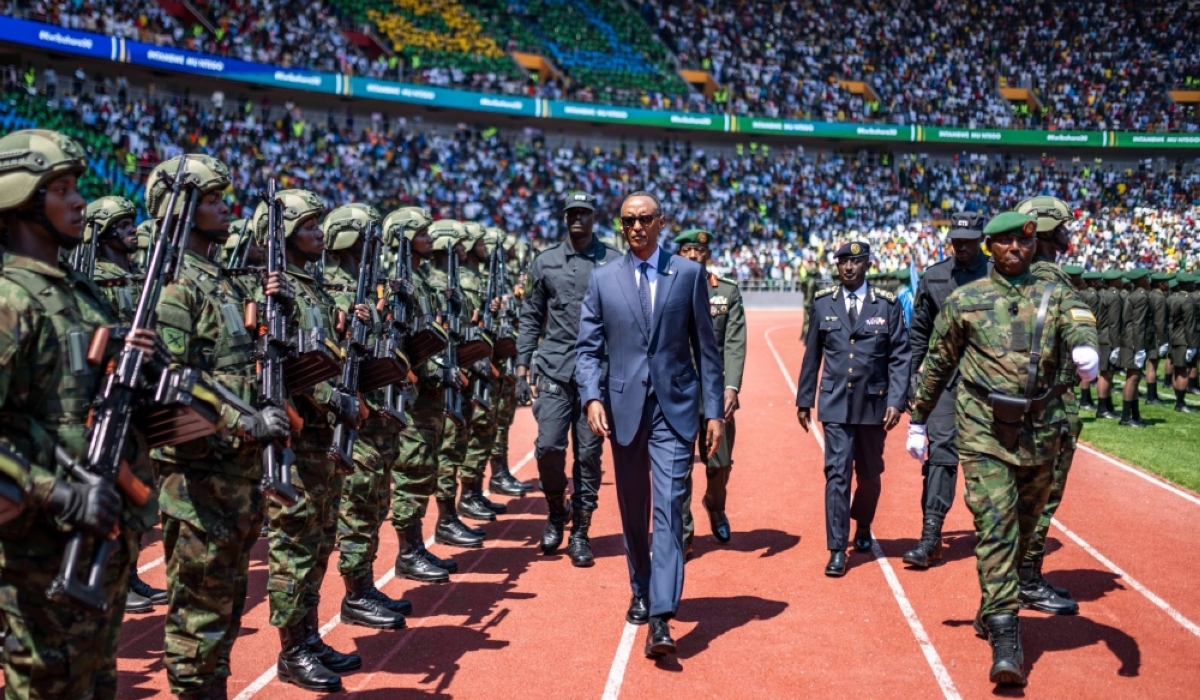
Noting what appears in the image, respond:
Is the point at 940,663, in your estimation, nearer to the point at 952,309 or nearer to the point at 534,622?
the point at 952,309

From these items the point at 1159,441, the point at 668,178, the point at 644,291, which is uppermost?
the point at 668,178

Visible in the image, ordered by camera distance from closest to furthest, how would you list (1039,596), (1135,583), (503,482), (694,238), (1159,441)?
(1039,596)
(1135,583)
(694,238)
(503,482)
(1159,441)

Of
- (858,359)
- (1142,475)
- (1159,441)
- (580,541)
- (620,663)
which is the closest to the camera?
(620,663)

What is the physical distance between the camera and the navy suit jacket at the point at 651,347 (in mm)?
5711

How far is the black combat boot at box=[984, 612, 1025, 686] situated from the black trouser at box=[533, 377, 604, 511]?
3.16 m

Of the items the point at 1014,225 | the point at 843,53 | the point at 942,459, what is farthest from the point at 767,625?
the point at 843,53

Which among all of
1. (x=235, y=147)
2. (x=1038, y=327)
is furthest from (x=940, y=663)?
(x=235, y=147)

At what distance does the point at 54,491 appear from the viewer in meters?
3.05

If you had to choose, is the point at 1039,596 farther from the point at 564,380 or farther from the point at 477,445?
the point at 477,445

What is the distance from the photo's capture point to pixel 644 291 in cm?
582

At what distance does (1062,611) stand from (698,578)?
7.50 ft

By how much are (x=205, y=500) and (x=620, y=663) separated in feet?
7.76

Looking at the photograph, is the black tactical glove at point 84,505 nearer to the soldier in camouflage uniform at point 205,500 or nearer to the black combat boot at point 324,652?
the soldier in camouflage uniform at point 205,500

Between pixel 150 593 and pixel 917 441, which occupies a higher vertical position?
pixel 917 441
